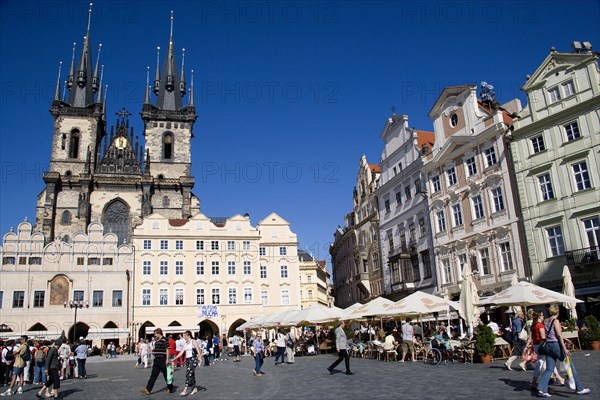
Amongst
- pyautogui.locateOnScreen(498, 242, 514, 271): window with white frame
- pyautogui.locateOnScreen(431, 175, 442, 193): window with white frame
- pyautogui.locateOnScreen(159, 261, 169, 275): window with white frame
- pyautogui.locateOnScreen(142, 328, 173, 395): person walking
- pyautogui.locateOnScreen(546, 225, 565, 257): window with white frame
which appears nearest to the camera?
pyautogui.locateOnScreen(142, 328, 173, 395): person walking

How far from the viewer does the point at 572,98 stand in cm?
2762

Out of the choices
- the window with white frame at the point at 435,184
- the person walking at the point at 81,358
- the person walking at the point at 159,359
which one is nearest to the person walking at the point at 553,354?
the person walking at the point at 159,359

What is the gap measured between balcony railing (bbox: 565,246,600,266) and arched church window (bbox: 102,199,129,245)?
52.1 m

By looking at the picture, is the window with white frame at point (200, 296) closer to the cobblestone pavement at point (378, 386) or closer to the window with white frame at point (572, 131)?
the cobblestone pavement at point (378, 386)

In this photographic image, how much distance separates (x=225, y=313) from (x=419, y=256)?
73.6 ft

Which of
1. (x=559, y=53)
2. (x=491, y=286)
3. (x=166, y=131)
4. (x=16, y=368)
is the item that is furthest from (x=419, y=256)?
(x=166, y=131)

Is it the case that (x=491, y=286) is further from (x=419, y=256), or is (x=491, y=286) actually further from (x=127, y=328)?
(x=127, y=328)

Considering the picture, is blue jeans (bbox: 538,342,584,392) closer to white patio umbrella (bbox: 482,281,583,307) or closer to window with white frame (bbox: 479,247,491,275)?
white patio umbrella (bbox: 482,281,583,307)

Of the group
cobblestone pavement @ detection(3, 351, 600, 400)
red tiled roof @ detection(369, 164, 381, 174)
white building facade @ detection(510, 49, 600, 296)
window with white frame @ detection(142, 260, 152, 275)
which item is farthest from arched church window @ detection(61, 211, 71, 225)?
white building facade @ detection(510, 49, 600, 296)

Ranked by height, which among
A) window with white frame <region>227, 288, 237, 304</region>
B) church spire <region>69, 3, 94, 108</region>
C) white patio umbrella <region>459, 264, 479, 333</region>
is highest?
church spire <region>69, 3, 94, 108</region>

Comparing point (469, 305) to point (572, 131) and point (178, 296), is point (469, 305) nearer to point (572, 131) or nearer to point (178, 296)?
point (572, 131)

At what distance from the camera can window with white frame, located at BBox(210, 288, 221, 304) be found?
172ft

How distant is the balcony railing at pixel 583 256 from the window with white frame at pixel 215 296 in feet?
112

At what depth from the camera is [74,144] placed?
71312mm
